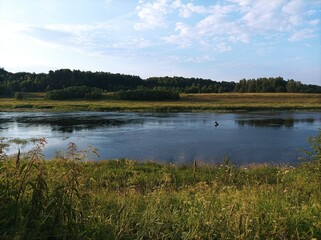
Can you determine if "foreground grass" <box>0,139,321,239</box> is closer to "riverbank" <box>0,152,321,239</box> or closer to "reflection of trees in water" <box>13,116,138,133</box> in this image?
"riverbank" <box>0,152,321,239</box>

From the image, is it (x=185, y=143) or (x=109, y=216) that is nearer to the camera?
(x=109, y=216)

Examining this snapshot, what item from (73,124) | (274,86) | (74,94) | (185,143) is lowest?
(73,124)

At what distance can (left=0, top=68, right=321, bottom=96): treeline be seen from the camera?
465 ft

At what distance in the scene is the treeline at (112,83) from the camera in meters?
142

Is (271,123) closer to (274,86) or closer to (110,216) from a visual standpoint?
(110,216)

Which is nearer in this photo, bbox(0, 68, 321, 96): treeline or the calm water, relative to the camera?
the calm water

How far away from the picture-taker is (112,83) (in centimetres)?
17338

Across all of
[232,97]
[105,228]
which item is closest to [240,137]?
[105,228]

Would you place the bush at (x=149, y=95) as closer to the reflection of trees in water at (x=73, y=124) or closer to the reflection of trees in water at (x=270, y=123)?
the reflection of trees in water at (x=73, y=124)

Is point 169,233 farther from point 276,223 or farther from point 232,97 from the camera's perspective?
point 232,97

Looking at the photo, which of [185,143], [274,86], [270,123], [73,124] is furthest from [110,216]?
[274,86]

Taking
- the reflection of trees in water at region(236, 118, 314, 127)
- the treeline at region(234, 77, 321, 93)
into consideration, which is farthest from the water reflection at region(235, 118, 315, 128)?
the treeline at region(234, 77, 321, 93)

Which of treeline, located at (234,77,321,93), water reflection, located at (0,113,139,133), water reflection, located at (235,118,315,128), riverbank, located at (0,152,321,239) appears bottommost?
water reflection, located at (0,113,139,133)

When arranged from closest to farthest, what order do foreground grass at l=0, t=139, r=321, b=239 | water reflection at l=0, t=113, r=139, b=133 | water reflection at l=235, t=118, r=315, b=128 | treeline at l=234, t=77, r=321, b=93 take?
foreground grass at l=0, t=139, r=321, b=239
water reflection at l=0, t=113, r=139, b=133
water reflection at l=235, t=118, r=315, b=128
treeline at l=234, t=77, r=321, b=93
